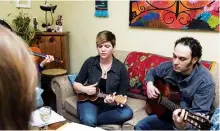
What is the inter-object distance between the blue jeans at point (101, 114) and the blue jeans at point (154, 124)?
0.48ft

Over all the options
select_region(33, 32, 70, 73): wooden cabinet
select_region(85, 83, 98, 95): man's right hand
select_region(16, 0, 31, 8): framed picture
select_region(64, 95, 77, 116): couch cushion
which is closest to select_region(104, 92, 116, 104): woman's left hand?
select_region(85, 83, 98, 95): man's right hand

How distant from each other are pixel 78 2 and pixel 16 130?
9.28 feet

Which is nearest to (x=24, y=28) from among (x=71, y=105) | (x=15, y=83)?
(x=71, y=105)

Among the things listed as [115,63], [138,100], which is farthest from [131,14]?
[138,100]

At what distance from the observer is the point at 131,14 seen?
2.75 meters

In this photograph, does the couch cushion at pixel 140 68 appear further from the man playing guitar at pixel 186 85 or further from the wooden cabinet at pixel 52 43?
the wooden cabinet at pixel 52 43

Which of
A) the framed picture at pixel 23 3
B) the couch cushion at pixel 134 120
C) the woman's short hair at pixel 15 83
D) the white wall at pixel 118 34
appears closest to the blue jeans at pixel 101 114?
the couch cushion at pixel 134 120

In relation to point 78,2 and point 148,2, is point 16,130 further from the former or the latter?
point 78,2

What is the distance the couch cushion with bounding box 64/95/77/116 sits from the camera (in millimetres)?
2314

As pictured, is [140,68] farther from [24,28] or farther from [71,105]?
[24,28]

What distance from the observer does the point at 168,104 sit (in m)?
1.83

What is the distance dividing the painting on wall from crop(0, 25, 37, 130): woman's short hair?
2094 mm

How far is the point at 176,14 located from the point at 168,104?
103 cm

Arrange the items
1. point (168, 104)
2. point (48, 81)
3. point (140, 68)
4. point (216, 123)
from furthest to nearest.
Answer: point (48, 81) < point (140, 68) < point (168, 104) < point (216, 123)
